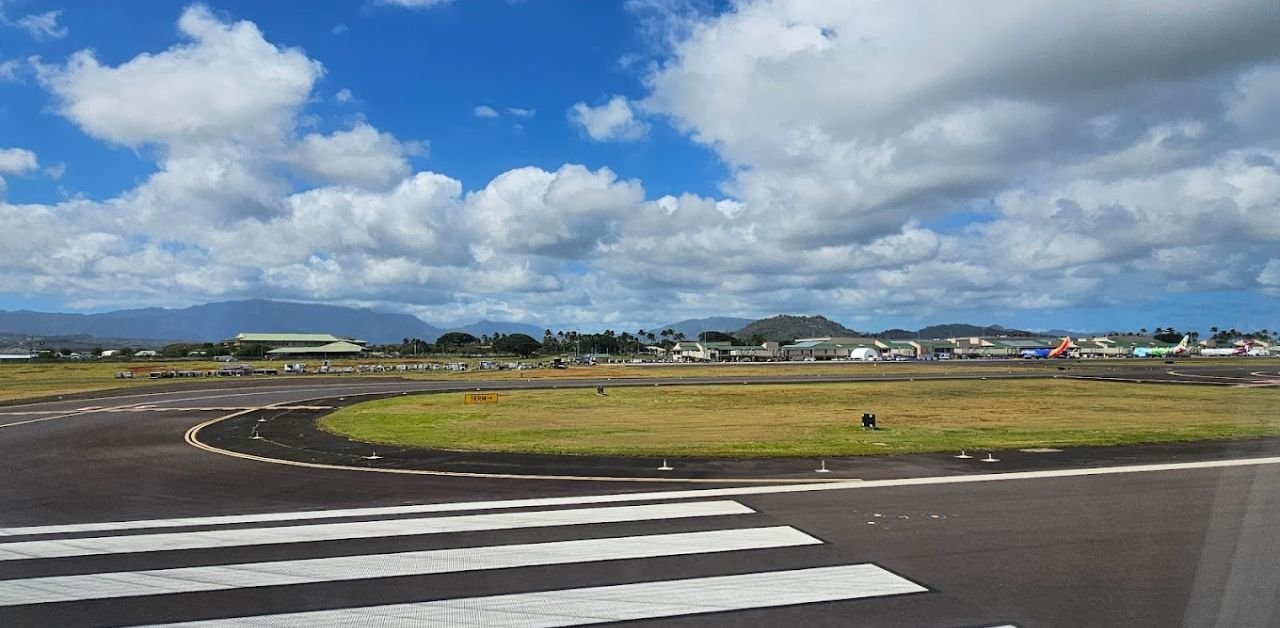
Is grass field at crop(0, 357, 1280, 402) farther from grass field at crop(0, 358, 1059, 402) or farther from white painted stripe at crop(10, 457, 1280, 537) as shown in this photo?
white painted stripe at crop(10, 457, 1280, 537)

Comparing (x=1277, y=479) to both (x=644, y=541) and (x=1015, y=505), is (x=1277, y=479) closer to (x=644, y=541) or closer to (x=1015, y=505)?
(x=1015, y=505)

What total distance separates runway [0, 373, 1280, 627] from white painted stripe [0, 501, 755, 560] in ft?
0.20

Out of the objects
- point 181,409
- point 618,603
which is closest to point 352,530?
point 618,603

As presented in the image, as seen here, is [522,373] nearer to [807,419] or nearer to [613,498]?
[807,419]

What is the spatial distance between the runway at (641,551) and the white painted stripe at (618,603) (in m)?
0.03

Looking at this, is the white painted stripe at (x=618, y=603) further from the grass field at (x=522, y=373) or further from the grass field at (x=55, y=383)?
the grass field at (x=522, y=373)

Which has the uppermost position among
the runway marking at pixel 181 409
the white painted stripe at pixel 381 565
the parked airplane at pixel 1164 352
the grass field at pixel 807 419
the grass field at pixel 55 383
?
the parked airplane at pixel 1164 352

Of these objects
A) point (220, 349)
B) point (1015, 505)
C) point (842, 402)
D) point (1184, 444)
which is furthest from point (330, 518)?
point (220, 349)

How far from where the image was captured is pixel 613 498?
13242mm

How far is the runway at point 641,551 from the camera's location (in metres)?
7.38

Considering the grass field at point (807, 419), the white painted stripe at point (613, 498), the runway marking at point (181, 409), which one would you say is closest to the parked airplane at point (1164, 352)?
the grass field at point (807, 419)

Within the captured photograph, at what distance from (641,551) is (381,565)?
10.7 ft

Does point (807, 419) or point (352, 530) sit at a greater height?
point (352, 530)

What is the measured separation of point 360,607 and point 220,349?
195 metres
